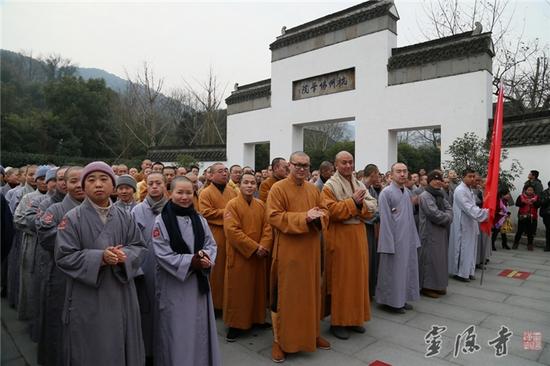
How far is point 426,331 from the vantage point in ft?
13.5

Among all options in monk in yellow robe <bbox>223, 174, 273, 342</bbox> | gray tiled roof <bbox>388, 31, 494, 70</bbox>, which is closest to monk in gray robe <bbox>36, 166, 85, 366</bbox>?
monk in yellow robe <bbox>223, 174, 273, 342</bbox>

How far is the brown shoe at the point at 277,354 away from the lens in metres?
3.38

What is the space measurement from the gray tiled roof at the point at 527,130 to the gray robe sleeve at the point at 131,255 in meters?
9.27

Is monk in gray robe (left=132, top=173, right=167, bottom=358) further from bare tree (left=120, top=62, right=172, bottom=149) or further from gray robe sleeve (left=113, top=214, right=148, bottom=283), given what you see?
bare tree (left=120, top=62, right=172, bottom=149)

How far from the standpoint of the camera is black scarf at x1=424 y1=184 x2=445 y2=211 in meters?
5.54

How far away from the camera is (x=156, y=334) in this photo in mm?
2877

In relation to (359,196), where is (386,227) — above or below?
below

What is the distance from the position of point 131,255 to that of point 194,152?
14865 millimetres

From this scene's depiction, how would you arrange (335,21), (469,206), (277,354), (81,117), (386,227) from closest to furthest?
(277,354)
(386,227)
(469,206)
(335,21)
(81,117)

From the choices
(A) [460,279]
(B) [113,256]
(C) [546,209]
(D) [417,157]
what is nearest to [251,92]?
(C) [546,209]

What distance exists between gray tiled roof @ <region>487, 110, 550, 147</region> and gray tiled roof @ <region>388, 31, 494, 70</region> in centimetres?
186

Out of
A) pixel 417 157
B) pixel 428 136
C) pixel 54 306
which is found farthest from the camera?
pixel 428 136

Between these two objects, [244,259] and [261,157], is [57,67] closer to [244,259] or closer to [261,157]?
[261,157]

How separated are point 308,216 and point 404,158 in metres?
18.4
